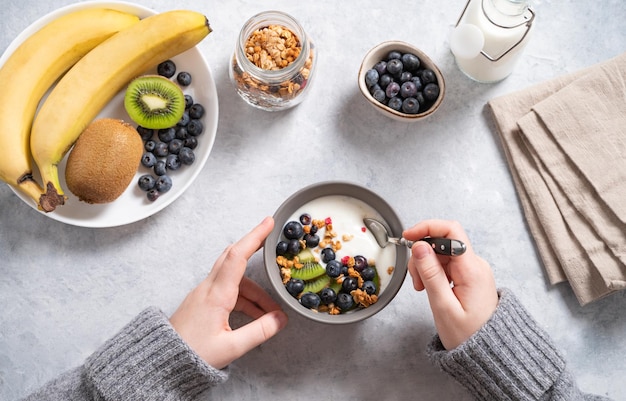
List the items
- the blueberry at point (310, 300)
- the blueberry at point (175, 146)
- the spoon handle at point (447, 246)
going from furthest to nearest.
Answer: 1. the blueberry at point (175, 146)
2. the blueberry at point (310, 300)
3. the spoon handle at point (447, 246)

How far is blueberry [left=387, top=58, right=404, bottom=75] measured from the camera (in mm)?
1280

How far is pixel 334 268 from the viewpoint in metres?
1.20

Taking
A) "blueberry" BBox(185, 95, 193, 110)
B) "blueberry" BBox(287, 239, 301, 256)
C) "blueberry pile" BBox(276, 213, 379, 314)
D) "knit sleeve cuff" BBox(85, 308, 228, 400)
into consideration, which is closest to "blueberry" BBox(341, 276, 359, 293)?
"blueberry pile" BBox(276, 213, 379, 314)

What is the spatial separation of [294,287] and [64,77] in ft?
2.13

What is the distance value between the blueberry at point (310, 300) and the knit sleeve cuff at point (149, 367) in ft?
0.69

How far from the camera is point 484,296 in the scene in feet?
3.77

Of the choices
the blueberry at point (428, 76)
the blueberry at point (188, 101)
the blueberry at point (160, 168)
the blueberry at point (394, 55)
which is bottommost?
the blueberry at point (160, 168)

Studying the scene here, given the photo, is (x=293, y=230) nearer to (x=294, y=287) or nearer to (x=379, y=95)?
(x=294, y=287)

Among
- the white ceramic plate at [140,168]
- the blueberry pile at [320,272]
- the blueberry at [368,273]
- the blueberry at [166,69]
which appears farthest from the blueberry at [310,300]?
the blueberry at [166,69]

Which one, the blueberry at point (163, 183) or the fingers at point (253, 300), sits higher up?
the blueberry at point (163, 183)

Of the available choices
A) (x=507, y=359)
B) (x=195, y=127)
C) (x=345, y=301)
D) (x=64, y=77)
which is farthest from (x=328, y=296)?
(x=64, y=77)

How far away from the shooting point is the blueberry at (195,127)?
1300 millimetres

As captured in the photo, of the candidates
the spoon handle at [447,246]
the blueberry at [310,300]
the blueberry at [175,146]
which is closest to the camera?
the spoon handle at [447,246]

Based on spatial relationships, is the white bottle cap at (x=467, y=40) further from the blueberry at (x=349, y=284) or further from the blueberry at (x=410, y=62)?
the blueberry at (x=349, y=284)
